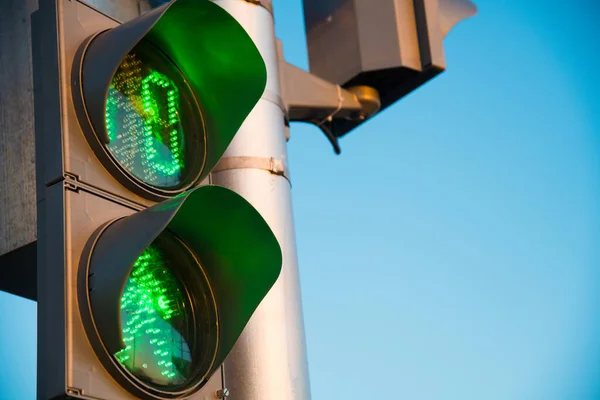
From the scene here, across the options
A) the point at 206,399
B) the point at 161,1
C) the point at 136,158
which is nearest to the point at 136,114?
the point at 136,158

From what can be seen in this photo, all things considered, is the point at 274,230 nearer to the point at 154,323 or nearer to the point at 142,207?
the point at 142,207

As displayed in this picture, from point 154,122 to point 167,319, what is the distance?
430 millimetres

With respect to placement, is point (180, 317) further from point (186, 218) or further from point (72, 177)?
point (72, 177)

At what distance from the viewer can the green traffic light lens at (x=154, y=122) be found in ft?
7.28

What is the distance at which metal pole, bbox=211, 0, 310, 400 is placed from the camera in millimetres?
2750

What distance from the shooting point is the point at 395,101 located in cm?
400

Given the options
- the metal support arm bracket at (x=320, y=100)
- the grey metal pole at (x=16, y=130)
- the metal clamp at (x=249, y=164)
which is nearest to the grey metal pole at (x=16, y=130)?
the grey metal pole at (x=16, y=130)

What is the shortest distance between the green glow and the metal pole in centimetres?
62

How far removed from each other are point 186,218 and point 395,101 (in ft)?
6.42

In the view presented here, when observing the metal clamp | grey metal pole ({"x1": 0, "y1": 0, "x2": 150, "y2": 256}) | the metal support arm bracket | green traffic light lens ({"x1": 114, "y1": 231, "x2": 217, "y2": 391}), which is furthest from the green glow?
the metal support arm bracket

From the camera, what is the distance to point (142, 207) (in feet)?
7.15

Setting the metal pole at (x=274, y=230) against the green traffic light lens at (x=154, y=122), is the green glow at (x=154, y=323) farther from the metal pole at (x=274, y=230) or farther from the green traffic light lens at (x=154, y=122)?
the metal pole at (x=274, y=230)

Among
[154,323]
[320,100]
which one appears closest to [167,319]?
[154,323]

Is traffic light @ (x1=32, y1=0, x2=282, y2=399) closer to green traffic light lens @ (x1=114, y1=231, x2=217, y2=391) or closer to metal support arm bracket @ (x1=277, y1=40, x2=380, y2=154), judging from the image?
green traffic light lens @ (x1=114, y1=231, x2=217, y2=391)
